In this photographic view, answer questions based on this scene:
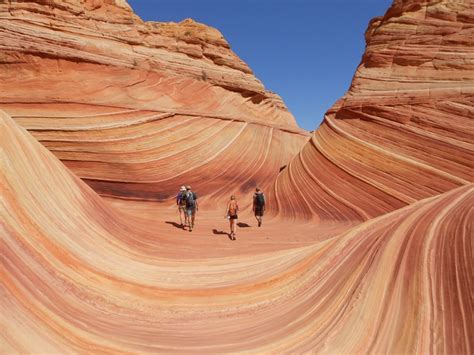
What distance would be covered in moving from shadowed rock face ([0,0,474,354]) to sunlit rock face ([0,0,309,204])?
0.08 m

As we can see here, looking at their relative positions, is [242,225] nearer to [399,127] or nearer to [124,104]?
[399,127]

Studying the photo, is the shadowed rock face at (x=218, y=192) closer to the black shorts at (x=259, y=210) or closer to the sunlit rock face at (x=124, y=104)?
the sunlit rock face at (x=124, y=104)

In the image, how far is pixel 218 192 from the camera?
13.4 m

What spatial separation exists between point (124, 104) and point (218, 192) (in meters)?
5.02

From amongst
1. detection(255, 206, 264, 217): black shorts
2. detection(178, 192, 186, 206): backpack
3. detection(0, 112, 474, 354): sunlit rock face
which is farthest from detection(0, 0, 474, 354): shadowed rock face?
detection(178, 192, 186, 206): backpack

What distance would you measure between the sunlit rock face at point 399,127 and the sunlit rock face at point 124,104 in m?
3.86

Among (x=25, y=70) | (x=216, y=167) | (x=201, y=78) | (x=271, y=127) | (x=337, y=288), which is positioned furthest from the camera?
(x=271, y=127)

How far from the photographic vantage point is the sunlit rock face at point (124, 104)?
12094 mm

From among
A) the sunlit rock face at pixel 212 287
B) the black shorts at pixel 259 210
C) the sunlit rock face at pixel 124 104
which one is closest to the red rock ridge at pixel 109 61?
the sunlit rock face at pixel 124 104

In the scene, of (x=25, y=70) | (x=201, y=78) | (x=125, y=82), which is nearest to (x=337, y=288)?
(x=125, y=82)

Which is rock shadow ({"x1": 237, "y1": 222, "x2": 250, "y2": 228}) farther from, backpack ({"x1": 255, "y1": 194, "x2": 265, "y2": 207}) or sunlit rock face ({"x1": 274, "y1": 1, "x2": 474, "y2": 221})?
sunlit rock face ({"x1": 274, "y1": 1, "x2": 474, "y2": 221})

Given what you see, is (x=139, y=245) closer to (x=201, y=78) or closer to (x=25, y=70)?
(x=25, y=70)

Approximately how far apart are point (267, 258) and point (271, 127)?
14063 millimetres

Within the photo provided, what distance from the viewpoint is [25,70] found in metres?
13.4
